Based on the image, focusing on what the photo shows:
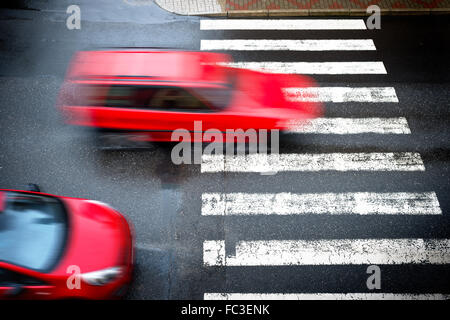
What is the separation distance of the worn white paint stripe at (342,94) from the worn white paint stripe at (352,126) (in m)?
0.65

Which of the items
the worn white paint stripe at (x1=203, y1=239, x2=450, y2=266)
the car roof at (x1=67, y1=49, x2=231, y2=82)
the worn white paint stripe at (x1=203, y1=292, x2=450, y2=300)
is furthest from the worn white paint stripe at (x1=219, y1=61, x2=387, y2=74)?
the worn white paint stripe at (x1=203, y1=292, x2=450, y2=300)

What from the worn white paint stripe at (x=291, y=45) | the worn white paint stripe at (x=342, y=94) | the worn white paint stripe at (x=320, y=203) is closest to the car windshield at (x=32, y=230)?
A: the worn white paint stripe at (x=320, y=203)

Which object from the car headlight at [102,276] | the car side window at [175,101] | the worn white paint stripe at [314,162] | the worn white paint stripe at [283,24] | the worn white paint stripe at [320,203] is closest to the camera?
the car headlight at [102,276]

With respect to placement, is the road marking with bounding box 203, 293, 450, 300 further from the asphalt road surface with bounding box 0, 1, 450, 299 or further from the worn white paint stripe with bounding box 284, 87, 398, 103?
the worn white paint stripe with bounding box 284, 87, 398, 103

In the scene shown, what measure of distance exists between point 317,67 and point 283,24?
6.36 ft

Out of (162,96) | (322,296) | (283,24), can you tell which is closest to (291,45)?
(283,24)

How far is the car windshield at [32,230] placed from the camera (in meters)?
5.96

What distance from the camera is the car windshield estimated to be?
596 centimetres

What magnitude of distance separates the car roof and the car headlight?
3.53 m

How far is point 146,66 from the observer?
7.82 metres

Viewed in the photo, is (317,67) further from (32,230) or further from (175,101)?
(32,230)

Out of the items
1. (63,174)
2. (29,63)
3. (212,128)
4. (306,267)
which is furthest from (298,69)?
(29,63)

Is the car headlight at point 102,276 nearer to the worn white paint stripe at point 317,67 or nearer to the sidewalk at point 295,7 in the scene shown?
the worn white paint stripe at point 317,67

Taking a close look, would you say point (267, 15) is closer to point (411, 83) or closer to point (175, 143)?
point (411, 83)
